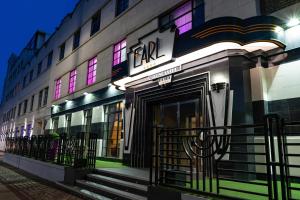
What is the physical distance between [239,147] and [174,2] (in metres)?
6.40

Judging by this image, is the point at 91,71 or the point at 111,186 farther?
the point at 91,71

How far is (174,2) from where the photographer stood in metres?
9.72

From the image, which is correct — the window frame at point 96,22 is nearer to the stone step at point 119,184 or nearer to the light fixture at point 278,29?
the stone step at point 119,184

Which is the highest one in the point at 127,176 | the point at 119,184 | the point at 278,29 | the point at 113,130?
the point at 278,29

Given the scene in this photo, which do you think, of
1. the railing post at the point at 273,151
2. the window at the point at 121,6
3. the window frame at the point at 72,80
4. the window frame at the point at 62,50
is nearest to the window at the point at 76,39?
the window frame at the point at 72,80

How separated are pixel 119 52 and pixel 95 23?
468 cm

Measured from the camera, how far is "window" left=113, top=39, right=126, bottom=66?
508 inches

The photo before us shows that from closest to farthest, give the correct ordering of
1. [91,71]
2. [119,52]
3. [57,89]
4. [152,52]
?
1. [152,52]
2. [119,52]
3. [91,71]
4. [57,89]

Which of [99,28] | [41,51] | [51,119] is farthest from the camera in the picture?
[41,51]

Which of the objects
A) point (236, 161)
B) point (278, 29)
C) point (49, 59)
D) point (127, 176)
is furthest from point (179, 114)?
point (49, 59)

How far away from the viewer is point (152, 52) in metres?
8.60

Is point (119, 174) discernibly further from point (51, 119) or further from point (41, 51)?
point (41, 51)

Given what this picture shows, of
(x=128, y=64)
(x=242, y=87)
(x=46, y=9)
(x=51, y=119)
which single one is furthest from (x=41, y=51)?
(x=46, y=9)

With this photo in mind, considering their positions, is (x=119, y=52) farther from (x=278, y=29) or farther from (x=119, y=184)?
(x=278, y=29)
